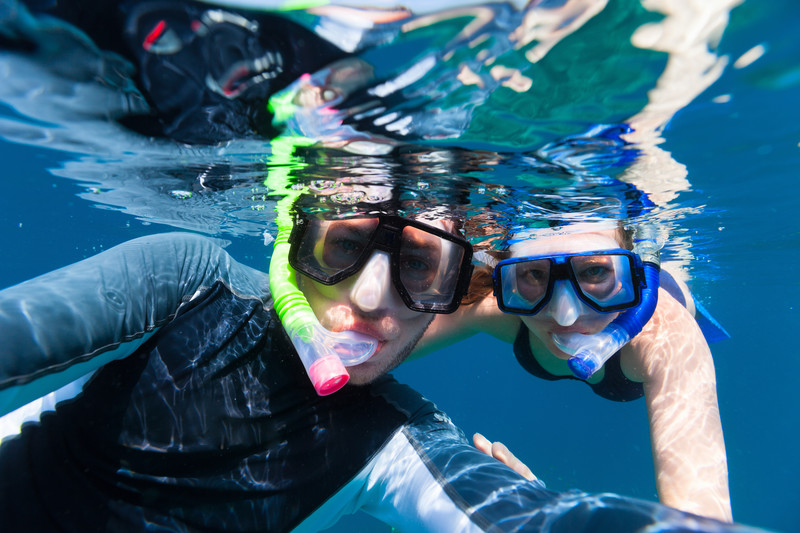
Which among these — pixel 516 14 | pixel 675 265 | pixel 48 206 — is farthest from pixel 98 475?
pixel 675 265

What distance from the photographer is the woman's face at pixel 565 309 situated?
4172 millimetres

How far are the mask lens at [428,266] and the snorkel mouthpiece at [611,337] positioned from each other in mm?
1377

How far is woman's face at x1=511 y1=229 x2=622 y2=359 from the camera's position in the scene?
4172mm

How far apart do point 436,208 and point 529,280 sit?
79.0 inches

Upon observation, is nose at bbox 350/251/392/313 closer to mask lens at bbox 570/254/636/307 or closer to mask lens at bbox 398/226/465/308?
mask lens at bbox 398/226/465/308

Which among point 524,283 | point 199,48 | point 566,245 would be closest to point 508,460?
point 524,283

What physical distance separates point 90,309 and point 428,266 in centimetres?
233

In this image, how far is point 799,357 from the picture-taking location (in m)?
89.6

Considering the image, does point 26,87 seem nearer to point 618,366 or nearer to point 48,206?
point 618,366

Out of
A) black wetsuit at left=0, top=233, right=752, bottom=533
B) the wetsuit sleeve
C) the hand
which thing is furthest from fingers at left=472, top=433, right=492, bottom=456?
the wetsuit sleeve

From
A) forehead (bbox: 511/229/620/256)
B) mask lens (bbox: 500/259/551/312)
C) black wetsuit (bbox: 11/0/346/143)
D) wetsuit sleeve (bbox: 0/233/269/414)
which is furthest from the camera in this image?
forehead (bbox: 511/229/620/256)

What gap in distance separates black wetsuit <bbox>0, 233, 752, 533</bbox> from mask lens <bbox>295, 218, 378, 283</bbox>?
0.60m

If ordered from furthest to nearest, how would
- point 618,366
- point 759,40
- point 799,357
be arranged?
point 799,357 < point 618,366 < point 759,40

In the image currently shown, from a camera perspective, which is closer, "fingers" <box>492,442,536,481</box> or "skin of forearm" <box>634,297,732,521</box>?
"fingers" <box>492,442,536,481</box>
